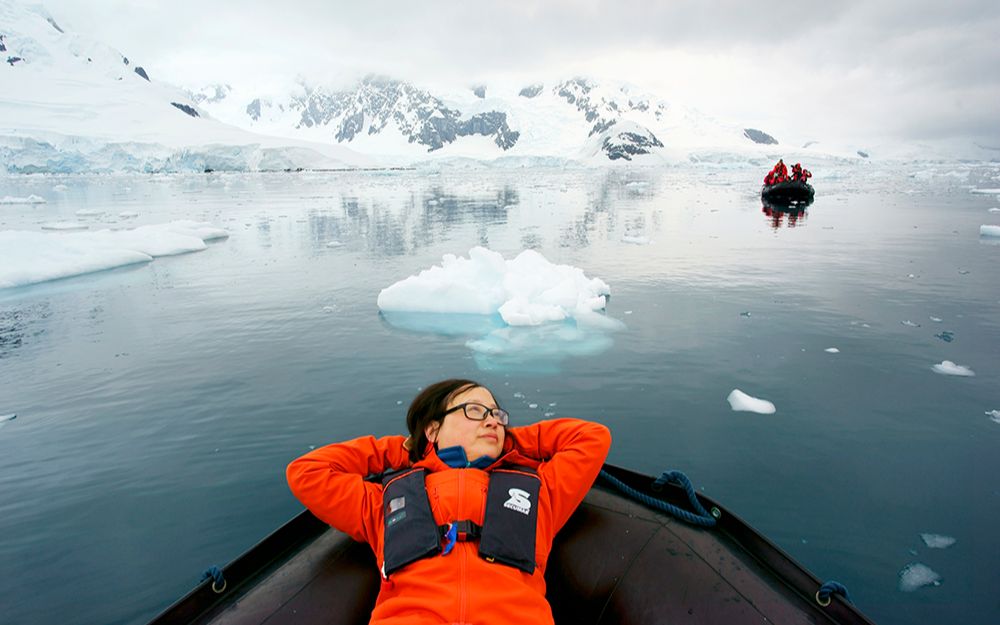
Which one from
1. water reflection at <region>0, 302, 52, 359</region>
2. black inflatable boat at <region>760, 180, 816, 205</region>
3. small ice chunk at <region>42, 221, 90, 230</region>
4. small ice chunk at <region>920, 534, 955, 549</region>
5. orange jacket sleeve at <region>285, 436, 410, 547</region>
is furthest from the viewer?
black inflatable boat at <region>760, 180, 816, 205</region>

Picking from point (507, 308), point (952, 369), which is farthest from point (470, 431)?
point (952, 369)

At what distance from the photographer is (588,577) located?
2426mm

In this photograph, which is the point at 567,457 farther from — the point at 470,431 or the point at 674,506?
the point at 674,506

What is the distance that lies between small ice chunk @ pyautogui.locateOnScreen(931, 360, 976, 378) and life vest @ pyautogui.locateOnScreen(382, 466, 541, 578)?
546cm

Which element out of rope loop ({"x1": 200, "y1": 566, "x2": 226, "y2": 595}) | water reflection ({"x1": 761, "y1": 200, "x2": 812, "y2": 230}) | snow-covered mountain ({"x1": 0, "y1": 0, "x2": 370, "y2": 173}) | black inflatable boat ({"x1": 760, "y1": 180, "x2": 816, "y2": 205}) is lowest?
rope loop ({"x1": 200, "y1": 566, "x2": 226, "y2": 595})

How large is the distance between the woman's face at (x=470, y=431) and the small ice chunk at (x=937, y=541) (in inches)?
111

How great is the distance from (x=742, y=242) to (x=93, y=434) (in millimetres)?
14317

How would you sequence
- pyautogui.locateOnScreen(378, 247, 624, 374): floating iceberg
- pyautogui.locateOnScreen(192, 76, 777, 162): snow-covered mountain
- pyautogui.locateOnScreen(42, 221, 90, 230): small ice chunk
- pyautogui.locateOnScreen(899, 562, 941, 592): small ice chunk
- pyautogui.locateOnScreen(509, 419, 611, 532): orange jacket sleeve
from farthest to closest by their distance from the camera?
pyautogui.locateOnScreen(192, 76, 777, 162): snow-covered mountain < pyautogui.locateOnScreen(42, 221, 90, 230): small ice chunk < pyautogui.locateOnScreen(378, 247, 624, 374): floating iceberg < pyautogui.locateOnScreen(899, 562, 941, 592): small ice chunk < pyautogui.locateOnScreen(509, 419, 611, 532): orange jacket sleeve

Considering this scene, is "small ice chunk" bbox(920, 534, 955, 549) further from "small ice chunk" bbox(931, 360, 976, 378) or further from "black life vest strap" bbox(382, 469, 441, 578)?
"black life vest strap" bbox(382, 469, 441, 578)

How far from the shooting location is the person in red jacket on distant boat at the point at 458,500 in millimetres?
1919

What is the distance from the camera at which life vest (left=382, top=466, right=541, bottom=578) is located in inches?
79.8

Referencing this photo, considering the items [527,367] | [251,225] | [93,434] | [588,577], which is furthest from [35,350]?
[251,225]

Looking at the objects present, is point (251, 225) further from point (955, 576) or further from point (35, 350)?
point (955, 576)

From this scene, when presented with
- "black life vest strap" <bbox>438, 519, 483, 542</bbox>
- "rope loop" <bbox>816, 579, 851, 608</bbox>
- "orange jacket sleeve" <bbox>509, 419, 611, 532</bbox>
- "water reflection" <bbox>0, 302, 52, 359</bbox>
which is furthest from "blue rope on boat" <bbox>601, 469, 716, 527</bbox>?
"water reflection" <bbox>0, 302, 52, 359</bbox>
